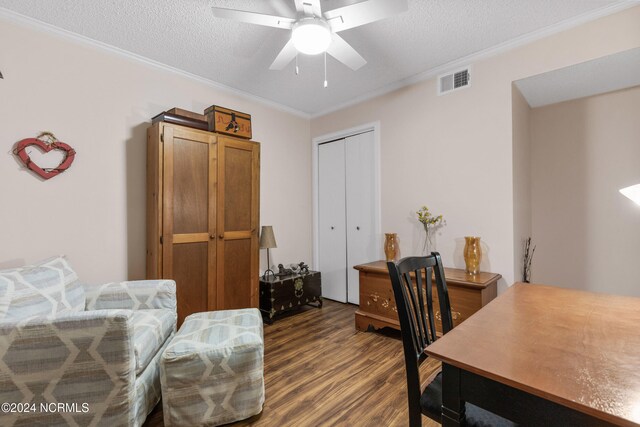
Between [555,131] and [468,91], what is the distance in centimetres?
111

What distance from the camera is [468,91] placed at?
2723 millimetres

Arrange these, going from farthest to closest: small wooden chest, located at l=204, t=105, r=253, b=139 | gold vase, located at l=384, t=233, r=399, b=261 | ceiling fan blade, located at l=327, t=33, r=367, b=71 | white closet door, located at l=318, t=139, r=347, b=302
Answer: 1. white closet door, located at l=318, t=139, r=347, b=302
2. gold vase, located at l=384, t=233, r=399, b=261
3. small wooden chest, located at l=204, t=105, r=253, b=139
4. ceiling fan blade, located at l=327, t=33, r=367, b=71

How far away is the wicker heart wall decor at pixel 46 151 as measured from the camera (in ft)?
6.81

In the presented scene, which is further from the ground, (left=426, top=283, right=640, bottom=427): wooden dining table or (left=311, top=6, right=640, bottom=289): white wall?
(left=311, top=6, right=640, bottom=289): white wall

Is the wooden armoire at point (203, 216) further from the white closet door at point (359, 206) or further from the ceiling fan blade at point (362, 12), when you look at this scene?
the ceiling fan blade at point (362, 12)

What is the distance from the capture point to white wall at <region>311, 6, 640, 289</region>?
2.25 metres

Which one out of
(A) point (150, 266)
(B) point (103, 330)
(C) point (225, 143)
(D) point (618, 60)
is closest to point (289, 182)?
(C) point (225, 143)

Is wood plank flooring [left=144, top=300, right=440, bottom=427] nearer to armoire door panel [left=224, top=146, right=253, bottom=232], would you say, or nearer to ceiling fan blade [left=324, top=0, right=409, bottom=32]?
armoire door panel [left=224, top=146, right=253, bottom=232]

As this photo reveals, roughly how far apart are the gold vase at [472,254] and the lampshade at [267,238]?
78.3 inches

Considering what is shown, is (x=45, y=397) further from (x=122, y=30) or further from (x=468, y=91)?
(x=468, y=91)

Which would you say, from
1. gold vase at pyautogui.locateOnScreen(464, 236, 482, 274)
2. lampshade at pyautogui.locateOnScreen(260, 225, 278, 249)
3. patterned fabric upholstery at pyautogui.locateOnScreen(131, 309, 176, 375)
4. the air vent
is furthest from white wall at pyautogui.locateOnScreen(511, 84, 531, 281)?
patterned fabric upholstery at pyautogui.locateOnScreen(131, 309, 176, 375)

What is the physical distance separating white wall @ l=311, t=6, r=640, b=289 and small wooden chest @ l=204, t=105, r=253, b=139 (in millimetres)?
1532

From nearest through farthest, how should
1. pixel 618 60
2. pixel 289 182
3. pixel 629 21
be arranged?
pixel 629 21 → pixel 618 60 → pixel 289 182

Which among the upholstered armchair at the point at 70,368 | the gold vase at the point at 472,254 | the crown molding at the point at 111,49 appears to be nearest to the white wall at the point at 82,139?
the crown molding at the point at 111,49
